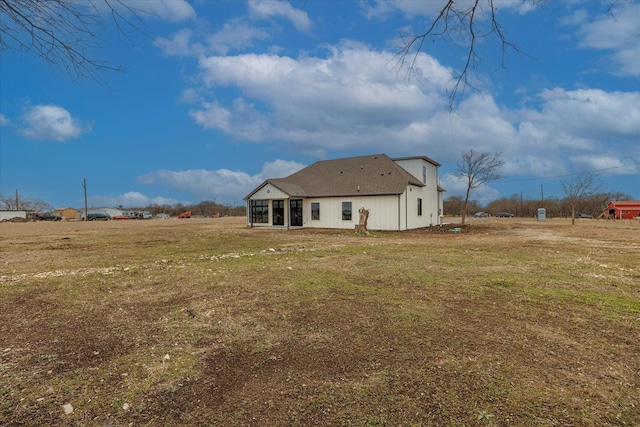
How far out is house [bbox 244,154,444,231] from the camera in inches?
947

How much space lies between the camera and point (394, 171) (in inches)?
1003

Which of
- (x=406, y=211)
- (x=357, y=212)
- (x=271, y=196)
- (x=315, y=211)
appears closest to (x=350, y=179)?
(x=357, y=212)

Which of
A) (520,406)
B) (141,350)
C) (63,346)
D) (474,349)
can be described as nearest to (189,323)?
(141,350)

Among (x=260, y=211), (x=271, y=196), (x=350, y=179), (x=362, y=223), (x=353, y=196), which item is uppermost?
(x=350, y=179)

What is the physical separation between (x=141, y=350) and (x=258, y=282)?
3226mm

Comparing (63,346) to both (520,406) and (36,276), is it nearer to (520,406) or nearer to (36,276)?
(520,406)

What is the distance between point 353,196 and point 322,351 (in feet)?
71.2

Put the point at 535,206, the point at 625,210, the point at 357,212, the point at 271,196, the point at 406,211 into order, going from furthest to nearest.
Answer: the point at 535,206 < the point at 625,210 < the point at 271,196 < the point at 357,212 < the point at 406,211

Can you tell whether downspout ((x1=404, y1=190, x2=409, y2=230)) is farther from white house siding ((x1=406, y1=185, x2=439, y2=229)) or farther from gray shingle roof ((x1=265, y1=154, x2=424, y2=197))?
gray shingle roof ((x1=265, y1=154, x2=424, y2=197))

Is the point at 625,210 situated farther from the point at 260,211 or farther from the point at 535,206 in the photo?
the point at 260,211

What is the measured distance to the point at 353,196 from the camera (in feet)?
81.8

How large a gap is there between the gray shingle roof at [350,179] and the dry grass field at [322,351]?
17703 mm

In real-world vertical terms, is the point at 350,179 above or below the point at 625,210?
above

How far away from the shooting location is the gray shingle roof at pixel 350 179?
24.5 metres
